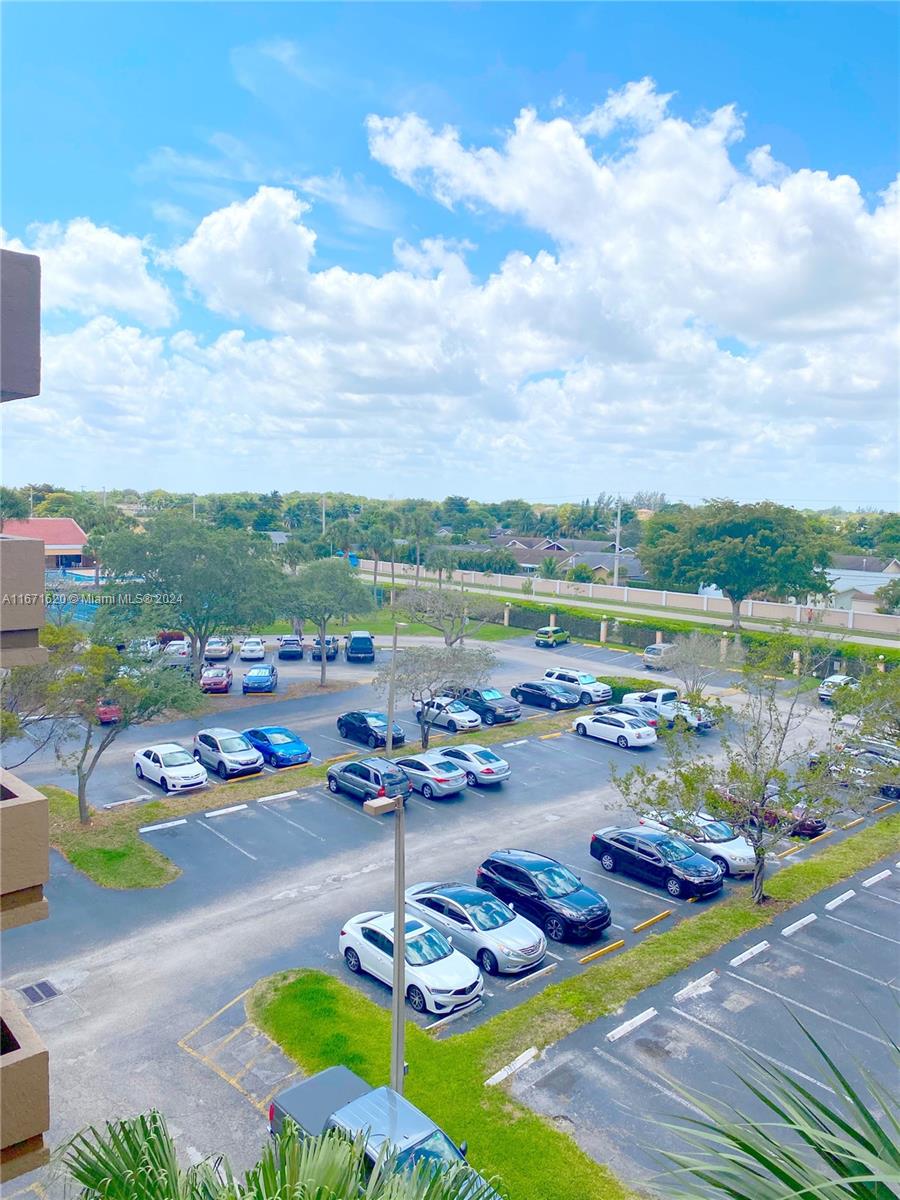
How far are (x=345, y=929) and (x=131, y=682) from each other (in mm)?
8822

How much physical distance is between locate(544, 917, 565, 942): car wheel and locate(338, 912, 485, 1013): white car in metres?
2.05

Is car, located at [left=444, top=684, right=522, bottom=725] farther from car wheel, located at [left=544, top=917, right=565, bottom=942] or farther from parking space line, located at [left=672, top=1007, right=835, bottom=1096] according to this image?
parking space line, located at [left=672, top=1007, right=835, bottom=1096]

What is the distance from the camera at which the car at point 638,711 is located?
29.2 metres

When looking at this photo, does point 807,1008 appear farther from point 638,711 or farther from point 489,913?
point 638,711

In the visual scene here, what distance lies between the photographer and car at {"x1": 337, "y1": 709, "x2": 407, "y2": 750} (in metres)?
26.9

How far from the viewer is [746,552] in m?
49.7

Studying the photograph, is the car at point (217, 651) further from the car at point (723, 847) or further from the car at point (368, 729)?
the car at point (723, 847)

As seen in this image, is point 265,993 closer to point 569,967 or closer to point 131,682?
point 569,967

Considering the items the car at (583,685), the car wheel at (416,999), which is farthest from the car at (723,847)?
the car at (583,685)

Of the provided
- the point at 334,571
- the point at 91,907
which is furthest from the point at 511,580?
the point at 91,907

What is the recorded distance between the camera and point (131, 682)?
20.0m

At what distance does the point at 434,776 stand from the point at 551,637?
85.8 feet

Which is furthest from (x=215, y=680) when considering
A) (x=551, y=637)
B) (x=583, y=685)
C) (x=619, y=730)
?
(x=551, y=637)

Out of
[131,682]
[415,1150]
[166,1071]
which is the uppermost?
[131,682]
